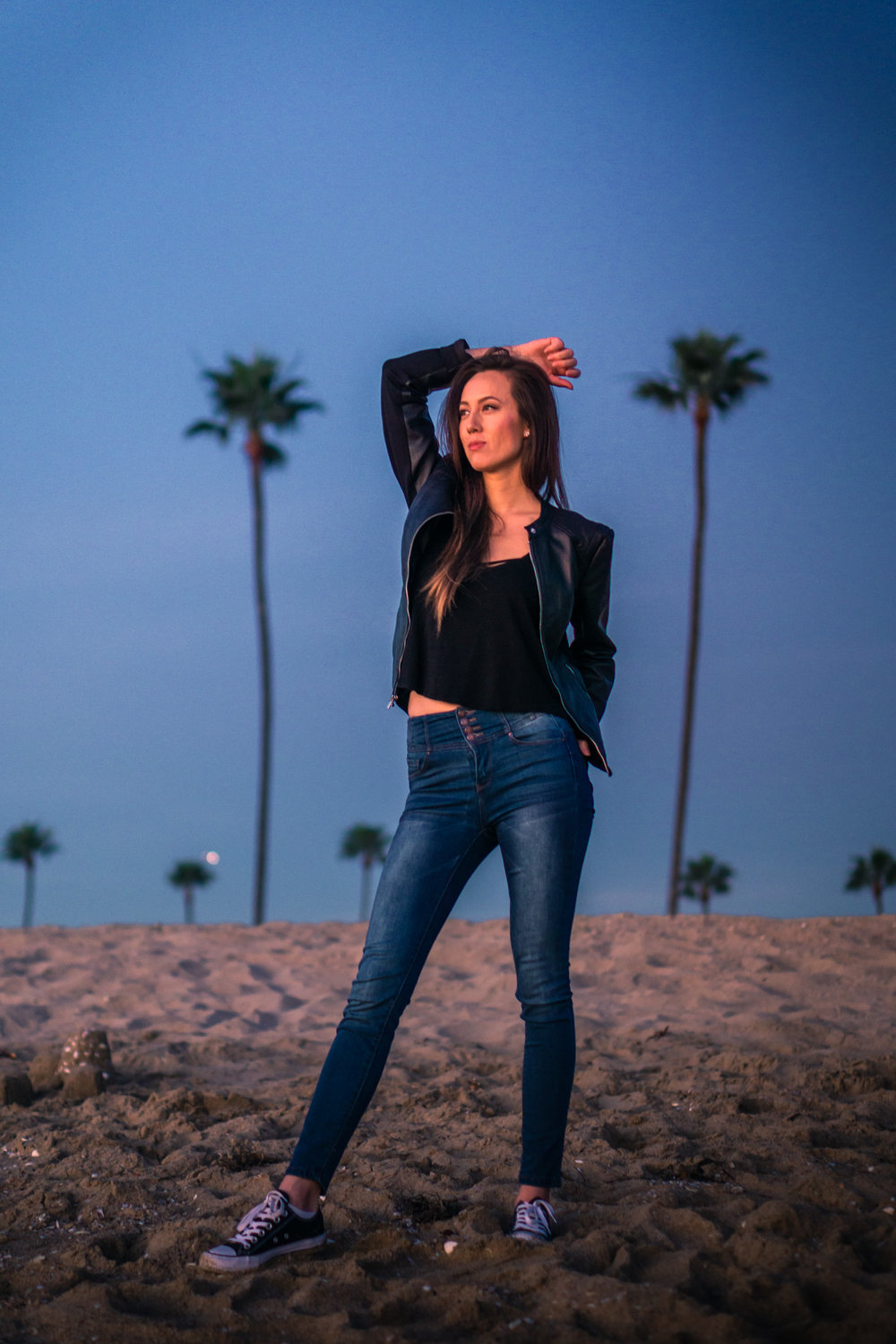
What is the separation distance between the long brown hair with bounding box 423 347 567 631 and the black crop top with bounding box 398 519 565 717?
76 mm

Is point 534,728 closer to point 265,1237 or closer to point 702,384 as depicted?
point 265,1237

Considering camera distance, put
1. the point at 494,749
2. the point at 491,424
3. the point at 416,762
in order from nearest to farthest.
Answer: the point at 494,749 → the point at 416,762 → the point at 491,424

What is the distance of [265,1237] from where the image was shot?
8.19 ft

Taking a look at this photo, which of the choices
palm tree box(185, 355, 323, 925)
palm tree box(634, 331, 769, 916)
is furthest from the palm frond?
palm tree box(634, 331, 769, 916)

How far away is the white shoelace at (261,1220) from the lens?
2496mm

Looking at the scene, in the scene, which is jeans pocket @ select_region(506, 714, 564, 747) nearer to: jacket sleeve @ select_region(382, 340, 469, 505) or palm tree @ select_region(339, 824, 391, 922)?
jacket sleeve @ select_region(382, 340, 469, 505)

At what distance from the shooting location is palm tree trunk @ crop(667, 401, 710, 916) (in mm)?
17516

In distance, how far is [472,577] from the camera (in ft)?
9.48

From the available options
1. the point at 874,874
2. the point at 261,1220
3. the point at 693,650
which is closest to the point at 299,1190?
the point at 261,1220

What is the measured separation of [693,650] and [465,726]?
52.9ft

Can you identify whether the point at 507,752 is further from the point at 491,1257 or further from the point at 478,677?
the point at 491,1257

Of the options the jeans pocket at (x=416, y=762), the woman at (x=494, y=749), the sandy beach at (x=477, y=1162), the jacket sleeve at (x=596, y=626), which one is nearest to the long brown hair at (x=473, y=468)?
the woman at (x=494, y=749)

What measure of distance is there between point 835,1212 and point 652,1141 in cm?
107

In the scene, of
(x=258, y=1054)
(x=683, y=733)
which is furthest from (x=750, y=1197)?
(x=683, y=733)
